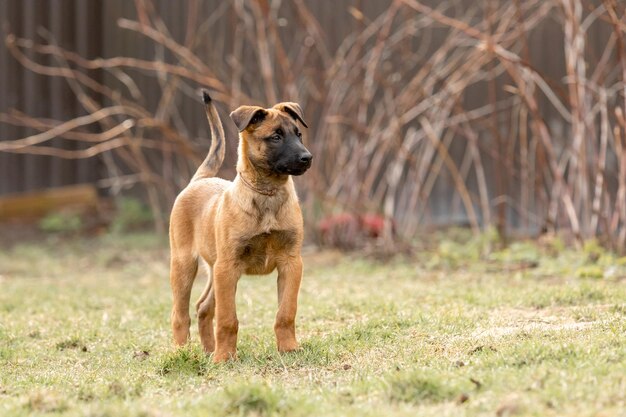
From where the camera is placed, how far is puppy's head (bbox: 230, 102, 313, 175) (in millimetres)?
4902

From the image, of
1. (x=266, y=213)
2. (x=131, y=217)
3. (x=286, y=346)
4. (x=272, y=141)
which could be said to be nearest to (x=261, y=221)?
(x=266, y=213)

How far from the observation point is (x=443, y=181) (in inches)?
452

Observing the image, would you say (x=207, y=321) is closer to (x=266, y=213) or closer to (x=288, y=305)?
(x=288, y=305)

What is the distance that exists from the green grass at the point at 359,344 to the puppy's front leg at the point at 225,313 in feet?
0.32

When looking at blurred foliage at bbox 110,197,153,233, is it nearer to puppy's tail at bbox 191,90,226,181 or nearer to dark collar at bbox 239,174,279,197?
puppy's tail at bbox 191,90,226,181

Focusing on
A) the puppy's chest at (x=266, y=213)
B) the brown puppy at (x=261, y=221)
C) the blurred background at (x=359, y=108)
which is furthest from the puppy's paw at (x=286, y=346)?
the blurred background at (x=359, y=108)

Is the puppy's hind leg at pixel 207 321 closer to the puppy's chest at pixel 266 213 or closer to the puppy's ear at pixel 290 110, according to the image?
the puppy's chest at pixel 266 213

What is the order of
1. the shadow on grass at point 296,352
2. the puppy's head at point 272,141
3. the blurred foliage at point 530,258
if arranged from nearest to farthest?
the shadow on grass at point 296,352 < the puppy's head at point 272,141 < the blurred foliage at point 530,258

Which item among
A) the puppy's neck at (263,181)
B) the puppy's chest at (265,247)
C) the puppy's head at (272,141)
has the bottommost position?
the puppy's chest at (265,247)

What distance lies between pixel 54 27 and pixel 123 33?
3.11 ft

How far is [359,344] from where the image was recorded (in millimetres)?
5055

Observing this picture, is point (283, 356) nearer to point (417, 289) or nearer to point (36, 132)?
point (417, 289)

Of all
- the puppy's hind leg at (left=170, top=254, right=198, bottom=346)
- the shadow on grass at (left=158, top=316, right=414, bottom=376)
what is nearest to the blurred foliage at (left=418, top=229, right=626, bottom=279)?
the shadow on grass at (left=158, top=316, right=414, bottom=376)

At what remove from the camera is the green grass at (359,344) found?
3.75m
